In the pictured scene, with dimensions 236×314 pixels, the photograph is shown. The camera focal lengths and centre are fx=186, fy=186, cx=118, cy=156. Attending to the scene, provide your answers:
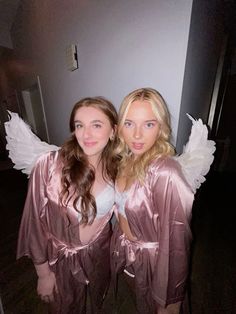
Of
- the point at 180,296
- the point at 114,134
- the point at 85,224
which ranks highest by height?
the point at 114,134

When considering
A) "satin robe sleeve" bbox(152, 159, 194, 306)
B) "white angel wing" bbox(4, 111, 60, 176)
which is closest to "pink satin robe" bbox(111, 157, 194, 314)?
"satin robe sleeve" bbox(152, 159, 194, 306)

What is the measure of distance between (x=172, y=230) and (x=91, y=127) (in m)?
0.59

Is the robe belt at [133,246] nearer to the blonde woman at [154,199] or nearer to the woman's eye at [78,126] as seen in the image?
the blonde woman at [154,199]

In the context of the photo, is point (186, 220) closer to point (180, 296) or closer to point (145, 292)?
point (180, 296)

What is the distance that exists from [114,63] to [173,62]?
28 centimetres

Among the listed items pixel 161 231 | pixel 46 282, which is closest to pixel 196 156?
pixel 161 231

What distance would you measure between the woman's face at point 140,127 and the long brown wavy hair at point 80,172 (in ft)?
0.38

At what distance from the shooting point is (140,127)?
0.82 metres

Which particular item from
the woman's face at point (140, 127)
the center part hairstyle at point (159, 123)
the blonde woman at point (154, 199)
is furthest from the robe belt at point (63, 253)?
the woman's face at point (140, 127)

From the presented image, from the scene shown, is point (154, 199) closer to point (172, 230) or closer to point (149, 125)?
point (172, 230)

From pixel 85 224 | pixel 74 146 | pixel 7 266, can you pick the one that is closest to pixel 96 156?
pixel 74 146

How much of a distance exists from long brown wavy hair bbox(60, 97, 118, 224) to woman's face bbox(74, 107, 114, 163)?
3cm

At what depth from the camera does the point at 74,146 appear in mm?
972

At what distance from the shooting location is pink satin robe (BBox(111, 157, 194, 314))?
805 millimetres
